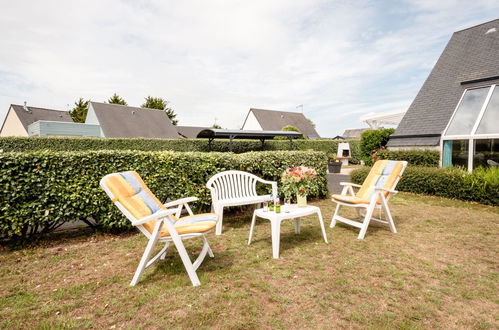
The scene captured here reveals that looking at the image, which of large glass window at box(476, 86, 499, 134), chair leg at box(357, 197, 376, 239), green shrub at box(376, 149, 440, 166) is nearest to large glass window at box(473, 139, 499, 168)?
large glass window at box(476, 86, 499, 134)

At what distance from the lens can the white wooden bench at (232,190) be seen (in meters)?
5.00

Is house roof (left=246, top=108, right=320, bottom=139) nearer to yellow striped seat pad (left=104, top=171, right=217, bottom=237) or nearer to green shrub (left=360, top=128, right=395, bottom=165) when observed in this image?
green shrub (left=360, top=128, right=395, bottom=165)

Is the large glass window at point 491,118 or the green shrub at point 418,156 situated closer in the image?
the large glass window at point 491,118

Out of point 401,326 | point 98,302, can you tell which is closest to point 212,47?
point 98,302

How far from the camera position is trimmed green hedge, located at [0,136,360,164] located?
14055 millimetres

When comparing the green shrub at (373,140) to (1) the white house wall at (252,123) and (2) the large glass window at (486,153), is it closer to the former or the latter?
(2) the large glass window at (486,153)

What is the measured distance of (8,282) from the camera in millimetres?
3092

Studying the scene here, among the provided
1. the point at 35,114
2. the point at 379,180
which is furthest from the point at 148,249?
the point at 35,114

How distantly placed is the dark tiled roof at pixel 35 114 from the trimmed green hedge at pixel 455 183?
129ft

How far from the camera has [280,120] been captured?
1491 inches

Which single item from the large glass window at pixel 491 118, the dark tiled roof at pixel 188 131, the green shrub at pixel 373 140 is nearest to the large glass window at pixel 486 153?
the large glass window at pixel 491 118

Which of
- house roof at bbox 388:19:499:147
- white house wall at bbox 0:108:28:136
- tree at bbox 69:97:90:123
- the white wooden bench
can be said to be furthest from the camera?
tree at bbox 69:97:90:123

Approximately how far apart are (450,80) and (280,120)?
2764 cm

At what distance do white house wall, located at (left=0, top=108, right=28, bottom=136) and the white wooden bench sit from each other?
36.6m
